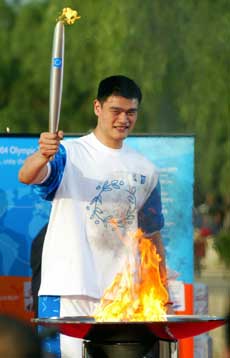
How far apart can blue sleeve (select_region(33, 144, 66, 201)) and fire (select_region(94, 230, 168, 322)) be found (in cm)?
42

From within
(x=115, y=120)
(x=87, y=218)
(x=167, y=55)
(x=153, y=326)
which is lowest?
(x=153, y=326)

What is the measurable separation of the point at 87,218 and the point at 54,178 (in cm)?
25

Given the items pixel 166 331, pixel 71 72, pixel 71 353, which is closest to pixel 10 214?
pixel 71 353

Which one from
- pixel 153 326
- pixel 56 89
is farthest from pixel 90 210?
pixel 153 326

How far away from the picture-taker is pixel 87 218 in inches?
249

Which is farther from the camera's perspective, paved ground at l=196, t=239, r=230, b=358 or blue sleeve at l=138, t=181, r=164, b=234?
paved ground at l=196, t=239, r=230, b=358

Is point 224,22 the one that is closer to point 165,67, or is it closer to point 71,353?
point 165,67

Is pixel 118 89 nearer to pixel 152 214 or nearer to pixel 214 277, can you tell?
pixel 152 214

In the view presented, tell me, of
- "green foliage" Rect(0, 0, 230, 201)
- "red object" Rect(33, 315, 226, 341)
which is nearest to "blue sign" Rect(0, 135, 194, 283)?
"red object" Rect(33, 315, 226, 341)

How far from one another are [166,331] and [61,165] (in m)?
1.02

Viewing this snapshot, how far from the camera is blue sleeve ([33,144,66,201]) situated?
620cm

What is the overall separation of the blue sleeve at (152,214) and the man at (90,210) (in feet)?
0.17

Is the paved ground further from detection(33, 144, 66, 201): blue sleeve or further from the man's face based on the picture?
detection(33, 144, 66, 201): blue sleeve

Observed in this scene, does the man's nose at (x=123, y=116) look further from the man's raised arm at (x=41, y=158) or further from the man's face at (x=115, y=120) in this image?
the man's raised arm at (x=41, y=158)
